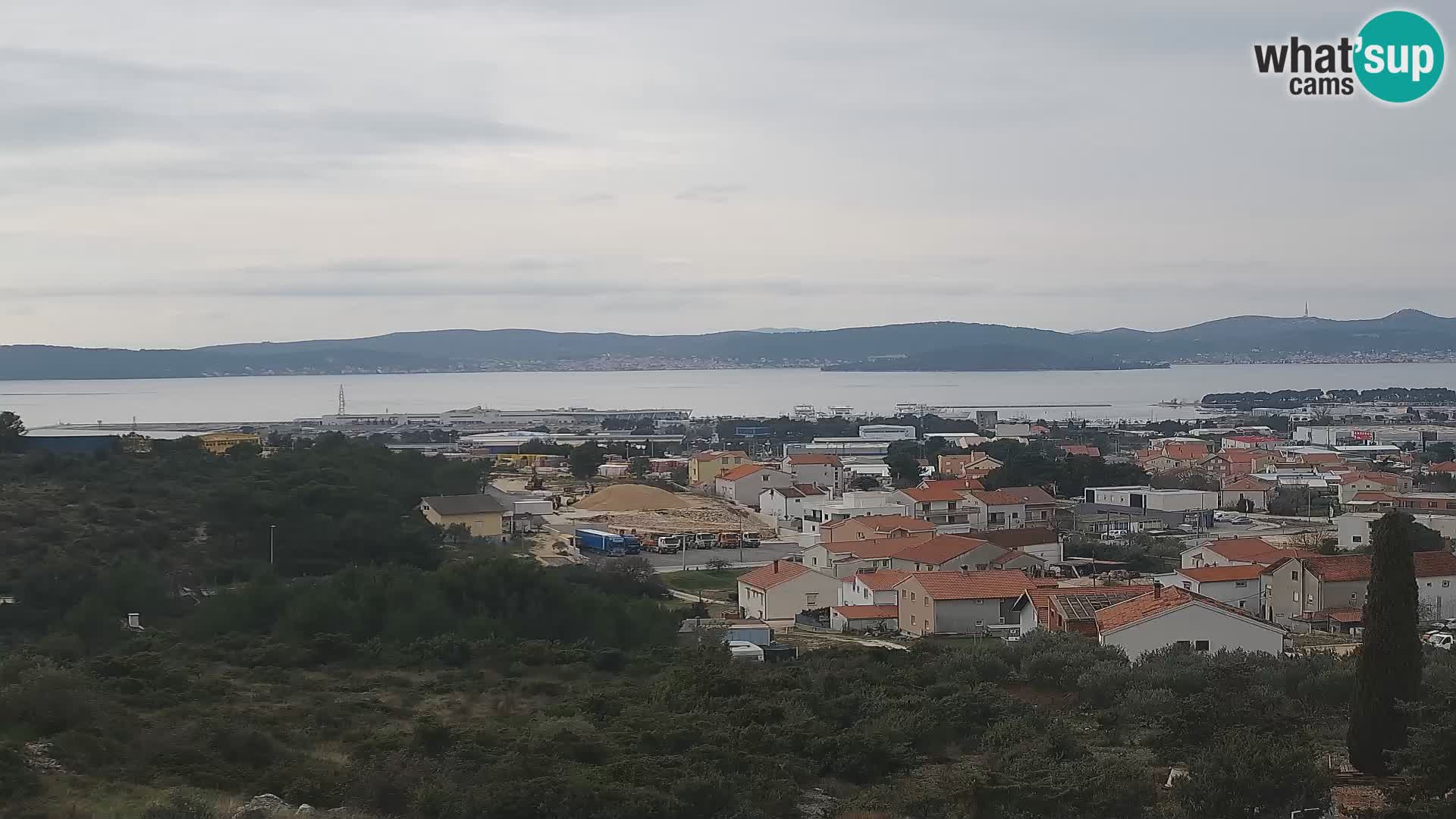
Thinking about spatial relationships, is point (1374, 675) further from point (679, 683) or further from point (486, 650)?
point (486, 650)

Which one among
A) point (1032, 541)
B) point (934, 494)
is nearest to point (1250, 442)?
point (934, 494)

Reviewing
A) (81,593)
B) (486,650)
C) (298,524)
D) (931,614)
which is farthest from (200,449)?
(486,650)

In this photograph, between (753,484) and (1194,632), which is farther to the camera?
(753,484)

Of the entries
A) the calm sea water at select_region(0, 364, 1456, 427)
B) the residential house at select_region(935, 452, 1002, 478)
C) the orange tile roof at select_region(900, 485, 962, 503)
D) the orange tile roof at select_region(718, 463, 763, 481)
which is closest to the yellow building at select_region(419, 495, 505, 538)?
the orange tile roof at select_region(900, 485, 962, 503)

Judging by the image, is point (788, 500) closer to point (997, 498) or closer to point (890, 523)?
point (997, 498)

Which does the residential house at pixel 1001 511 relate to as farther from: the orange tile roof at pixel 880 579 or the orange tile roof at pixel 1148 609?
the orange tile roof at pixel 1148 609

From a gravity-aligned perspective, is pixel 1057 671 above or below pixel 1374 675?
below

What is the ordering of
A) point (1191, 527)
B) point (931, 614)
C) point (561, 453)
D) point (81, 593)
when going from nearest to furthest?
1. point (81, 593)
2. point (931, 614)
3. point (1191, 527)
4. point (561, 453)
